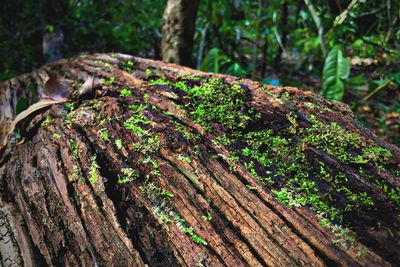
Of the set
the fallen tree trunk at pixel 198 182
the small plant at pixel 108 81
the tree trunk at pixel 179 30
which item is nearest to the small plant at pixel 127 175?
the fallen tree trunk at pixel 198 182

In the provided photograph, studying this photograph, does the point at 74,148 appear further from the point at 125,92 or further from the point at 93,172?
the point at 125,92

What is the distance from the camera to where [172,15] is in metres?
2.57

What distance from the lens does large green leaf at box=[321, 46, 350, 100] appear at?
104 inches

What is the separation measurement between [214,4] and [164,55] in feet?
3.69

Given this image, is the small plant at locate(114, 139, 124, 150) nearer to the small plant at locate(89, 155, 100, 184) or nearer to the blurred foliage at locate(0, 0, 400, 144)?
the small plant at locate(89, 155, 100, 184)

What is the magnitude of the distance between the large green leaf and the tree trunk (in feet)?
3.90

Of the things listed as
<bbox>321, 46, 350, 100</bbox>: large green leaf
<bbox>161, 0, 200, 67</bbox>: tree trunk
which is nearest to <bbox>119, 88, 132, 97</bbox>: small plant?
<bbox>161, 0, 200, 67</bbox>: tree trunk

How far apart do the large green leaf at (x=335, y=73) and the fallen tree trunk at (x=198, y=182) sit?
136cm

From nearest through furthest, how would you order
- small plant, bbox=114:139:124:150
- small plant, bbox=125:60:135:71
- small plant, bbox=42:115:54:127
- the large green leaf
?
small plant, bbox=114:139:124:150, small plant, bbox=42:115:54:127, small plant, bbox=125:60:135:71, the large green leaf

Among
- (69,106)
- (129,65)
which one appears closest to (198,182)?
(69,106)

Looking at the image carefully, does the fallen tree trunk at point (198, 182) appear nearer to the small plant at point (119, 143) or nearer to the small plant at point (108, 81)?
the small plant at point (119, 143)

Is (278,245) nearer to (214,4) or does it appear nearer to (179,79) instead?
(179,79)

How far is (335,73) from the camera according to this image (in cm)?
268

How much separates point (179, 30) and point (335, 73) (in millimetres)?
1360
